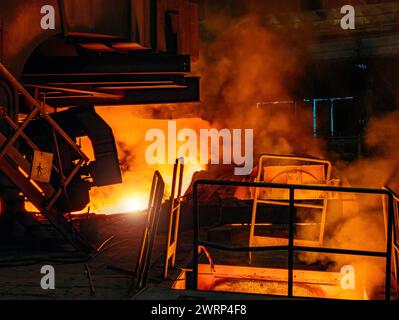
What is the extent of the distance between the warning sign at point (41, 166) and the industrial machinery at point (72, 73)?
0.01 m

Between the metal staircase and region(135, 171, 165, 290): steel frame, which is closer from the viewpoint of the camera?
region(135, 171, 165, 290): steel frame

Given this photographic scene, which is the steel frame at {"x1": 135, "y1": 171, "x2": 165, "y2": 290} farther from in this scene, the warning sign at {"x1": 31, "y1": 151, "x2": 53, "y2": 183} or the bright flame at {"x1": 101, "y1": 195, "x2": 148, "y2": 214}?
the bright flame at {"x1": 101, "y1": 195, "x2": 148, "y2": 214}

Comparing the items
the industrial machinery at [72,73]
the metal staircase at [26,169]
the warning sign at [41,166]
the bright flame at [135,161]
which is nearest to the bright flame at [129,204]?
the bright flame at [135,161]

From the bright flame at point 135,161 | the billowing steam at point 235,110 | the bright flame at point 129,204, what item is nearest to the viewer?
the bright flame at point 129,204

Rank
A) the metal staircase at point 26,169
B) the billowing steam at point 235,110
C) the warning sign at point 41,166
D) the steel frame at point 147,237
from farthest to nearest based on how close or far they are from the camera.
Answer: the billowing steam at point 235,110
the warning sign at point 41,166
the metal staircase at point 26,169
the steel frame at point 147,237

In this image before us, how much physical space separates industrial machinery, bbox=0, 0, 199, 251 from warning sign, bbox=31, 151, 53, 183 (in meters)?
0.01

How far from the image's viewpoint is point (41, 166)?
7895mm

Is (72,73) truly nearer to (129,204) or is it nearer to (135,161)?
(129,204)

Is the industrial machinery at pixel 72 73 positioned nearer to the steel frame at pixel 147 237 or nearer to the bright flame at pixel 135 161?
the steel frame at pixel 147 237

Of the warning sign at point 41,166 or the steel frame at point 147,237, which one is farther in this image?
the warning sign at point 41,166

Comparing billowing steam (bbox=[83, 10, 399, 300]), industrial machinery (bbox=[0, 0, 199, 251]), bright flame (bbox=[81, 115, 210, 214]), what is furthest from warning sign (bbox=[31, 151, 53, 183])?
bright flame (bbox=[81, 115, 210, 214])

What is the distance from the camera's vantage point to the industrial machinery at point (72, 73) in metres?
7.95

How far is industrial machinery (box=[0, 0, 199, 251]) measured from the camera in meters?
7.95

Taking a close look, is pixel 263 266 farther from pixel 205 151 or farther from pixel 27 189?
pixel 205 151
